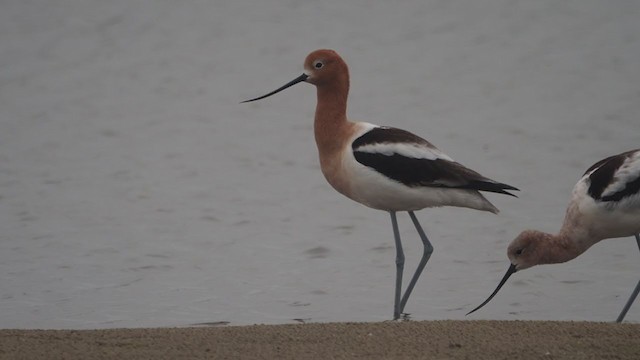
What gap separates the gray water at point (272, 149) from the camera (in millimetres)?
8125

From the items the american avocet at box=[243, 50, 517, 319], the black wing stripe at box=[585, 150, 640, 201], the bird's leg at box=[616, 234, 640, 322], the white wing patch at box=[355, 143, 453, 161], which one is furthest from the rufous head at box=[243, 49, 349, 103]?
the bird's leg at box=[616, 234, 640, 322]

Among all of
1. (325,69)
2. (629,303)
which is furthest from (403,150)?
(629,303)

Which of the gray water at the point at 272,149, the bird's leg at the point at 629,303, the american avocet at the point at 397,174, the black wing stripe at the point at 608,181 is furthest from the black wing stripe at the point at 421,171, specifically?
the bird's leg at the point at 629,303

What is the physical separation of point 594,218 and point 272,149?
3.89 m

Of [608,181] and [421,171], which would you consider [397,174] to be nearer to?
[421,171]

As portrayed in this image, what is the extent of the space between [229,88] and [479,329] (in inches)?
240

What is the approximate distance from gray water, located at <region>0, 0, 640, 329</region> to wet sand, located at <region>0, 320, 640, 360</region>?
1.20 m

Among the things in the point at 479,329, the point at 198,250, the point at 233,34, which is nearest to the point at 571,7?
the point at 233,34

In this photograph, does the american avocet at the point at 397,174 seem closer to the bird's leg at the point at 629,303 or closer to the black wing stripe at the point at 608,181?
the black wing stripe at the point at 608,181

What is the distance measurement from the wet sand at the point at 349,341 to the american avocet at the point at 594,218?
0.92m

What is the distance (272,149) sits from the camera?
10773 millimetres

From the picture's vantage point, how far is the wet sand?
19.4 feet

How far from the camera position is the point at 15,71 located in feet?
40.4

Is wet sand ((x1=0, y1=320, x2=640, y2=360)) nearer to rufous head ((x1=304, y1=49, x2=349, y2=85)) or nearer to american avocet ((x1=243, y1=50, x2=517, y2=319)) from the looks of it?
american avocet ((x1=243, y1=50, x2=517, y2=319))
